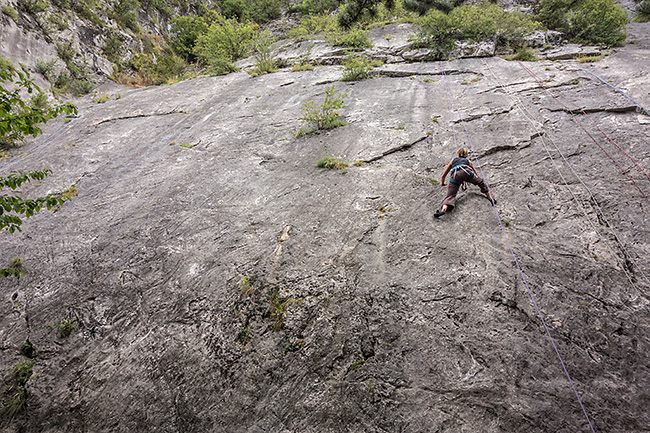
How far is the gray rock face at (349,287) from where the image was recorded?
3143 millimetres

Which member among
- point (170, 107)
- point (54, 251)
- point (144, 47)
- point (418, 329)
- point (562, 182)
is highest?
point (144, 47)

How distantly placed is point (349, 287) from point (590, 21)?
59.8 feet

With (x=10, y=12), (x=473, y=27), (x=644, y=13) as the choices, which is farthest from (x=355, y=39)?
(x=644, y=13)

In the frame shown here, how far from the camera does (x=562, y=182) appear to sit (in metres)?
5.15

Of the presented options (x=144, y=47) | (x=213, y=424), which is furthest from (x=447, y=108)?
(x=144, y=47)

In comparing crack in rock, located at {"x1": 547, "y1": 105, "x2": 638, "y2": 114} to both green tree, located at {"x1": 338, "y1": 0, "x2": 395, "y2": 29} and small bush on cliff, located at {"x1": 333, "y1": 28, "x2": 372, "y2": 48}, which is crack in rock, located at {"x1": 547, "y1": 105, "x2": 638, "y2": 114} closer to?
green tree, located at {"x1": 338, "y1": 0, "x2": 395, "y2": 29}

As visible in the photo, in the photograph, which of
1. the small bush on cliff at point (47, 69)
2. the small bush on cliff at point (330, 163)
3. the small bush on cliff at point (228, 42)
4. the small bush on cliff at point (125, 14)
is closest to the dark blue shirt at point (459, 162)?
the small bush on cliff at point (330, 163)

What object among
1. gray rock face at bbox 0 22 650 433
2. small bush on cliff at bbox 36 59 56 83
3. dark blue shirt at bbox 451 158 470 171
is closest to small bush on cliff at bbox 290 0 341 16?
small bush on cliff at bbox 36 59 56 83

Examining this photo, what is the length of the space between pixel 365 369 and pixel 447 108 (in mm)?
8236

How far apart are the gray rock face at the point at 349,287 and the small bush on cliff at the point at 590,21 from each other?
23.6ft

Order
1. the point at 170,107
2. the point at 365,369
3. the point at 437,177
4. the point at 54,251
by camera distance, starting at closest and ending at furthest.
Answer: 1. the point at 365,369
2. the point at 54,251
3. the point at 437,177
4. the point at 170,107

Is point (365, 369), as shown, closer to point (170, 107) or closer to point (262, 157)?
point (262, 157)

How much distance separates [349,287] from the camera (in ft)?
13.6

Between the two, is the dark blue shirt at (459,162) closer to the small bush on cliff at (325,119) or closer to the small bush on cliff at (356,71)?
the small bush on cliff at (325,119)
